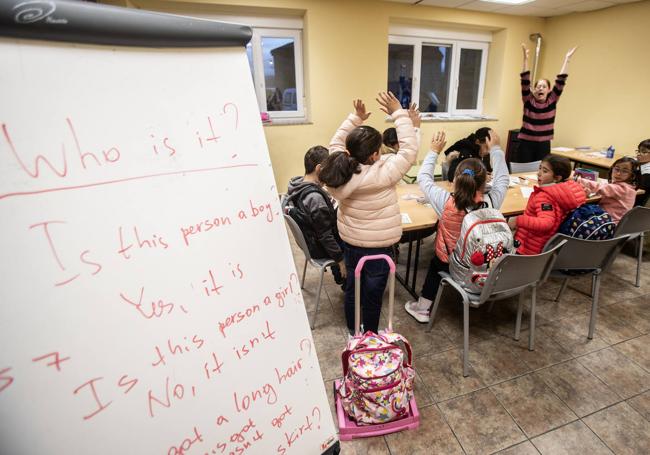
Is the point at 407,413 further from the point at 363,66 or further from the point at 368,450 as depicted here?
the point at 363,66

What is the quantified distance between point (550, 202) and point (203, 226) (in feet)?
6.87

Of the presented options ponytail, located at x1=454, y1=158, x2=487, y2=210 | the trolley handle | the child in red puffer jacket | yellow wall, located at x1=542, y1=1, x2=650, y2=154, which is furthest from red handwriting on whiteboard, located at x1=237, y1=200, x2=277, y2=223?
yellow wall, located at x1=542, y1=1, x2=650, y2=154

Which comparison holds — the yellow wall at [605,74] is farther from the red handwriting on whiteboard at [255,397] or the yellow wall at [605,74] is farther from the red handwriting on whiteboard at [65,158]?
the red handwriting on whiteboard at [65,158]

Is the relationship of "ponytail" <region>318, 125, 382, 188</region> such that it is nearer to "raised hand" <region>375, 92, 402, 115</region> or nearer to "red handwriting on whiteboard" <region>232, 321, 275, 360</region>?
"raised hand" <region>375, 92, 402, 115</region>

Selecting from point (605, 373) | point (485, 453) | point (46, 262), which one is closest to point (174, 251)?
point (46, 262)

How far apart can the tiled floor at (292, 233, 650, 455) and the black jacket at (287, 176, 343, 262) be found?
0.51m

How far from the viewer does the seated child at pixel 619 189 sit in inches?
A: 96.3

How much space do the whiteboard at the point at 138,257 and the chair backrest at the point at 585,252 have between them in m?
1.73

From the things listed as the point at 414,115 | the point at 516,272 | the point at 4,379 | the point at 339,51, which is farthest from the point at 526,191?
the point at 4,379

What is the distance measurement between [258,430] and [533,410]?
1.50 m

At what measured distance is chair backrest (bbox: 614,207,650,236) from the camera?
2.11 m

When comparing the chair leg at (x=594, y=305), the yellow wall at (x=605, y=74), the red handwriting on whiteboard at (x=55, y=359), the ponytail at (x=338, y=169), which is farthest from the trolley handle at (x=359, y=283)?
the yellow wall at (x=605, y=74)

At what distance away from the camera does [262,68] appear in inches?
161

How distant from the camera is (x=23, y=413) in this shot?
A: 524 millimetres
